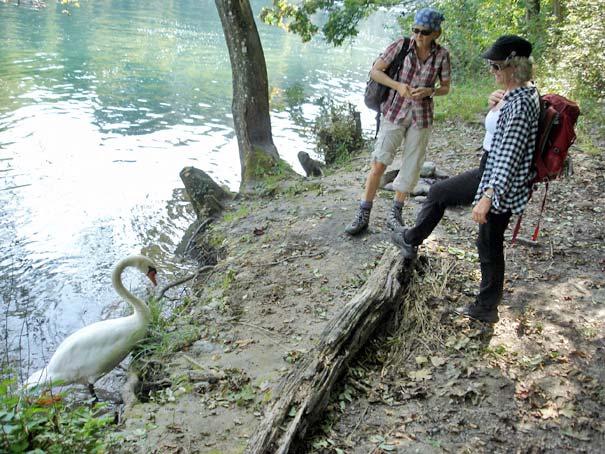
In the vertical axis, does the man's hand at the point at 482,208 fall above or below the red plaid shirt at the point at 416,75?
below

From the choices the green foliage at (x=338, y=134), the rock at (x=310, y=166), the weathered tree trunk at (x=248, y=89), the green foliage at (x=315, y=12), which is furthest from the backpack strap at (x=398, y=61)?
the green foliage at (x=315, y=12)

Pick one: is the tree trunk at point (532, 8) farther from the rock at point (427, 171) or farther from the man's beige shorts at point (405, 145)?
the man's beige shorts at point (405, 145)

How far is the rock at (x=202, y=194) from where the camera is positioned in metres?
8.99

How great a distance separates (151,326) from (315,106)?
48.2 feet

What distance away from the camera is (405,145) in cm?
554

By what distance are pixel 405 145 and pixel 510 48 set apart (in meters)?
2.21

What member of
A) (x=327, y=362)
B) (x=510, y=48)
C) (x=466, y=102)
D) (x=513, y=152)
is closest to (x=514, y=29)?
(x=466, y=102)

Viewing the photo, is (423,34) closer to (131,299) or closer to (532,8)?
(131,299)

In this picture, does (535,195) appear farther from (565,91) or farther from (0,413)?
(0,413)

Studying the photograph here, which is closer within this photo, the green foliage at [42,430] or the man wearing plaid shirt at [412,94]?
the green foliage at [42,430]

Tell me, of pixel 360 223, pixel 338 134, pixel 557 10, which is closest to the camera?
pixel 360 223

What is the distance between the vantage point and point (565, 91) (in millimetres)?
11336

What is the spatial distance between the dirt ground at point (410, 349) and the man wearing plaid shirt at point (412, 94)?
96cm

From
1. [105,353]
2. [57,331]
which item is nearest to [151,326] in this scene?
[105,353]
